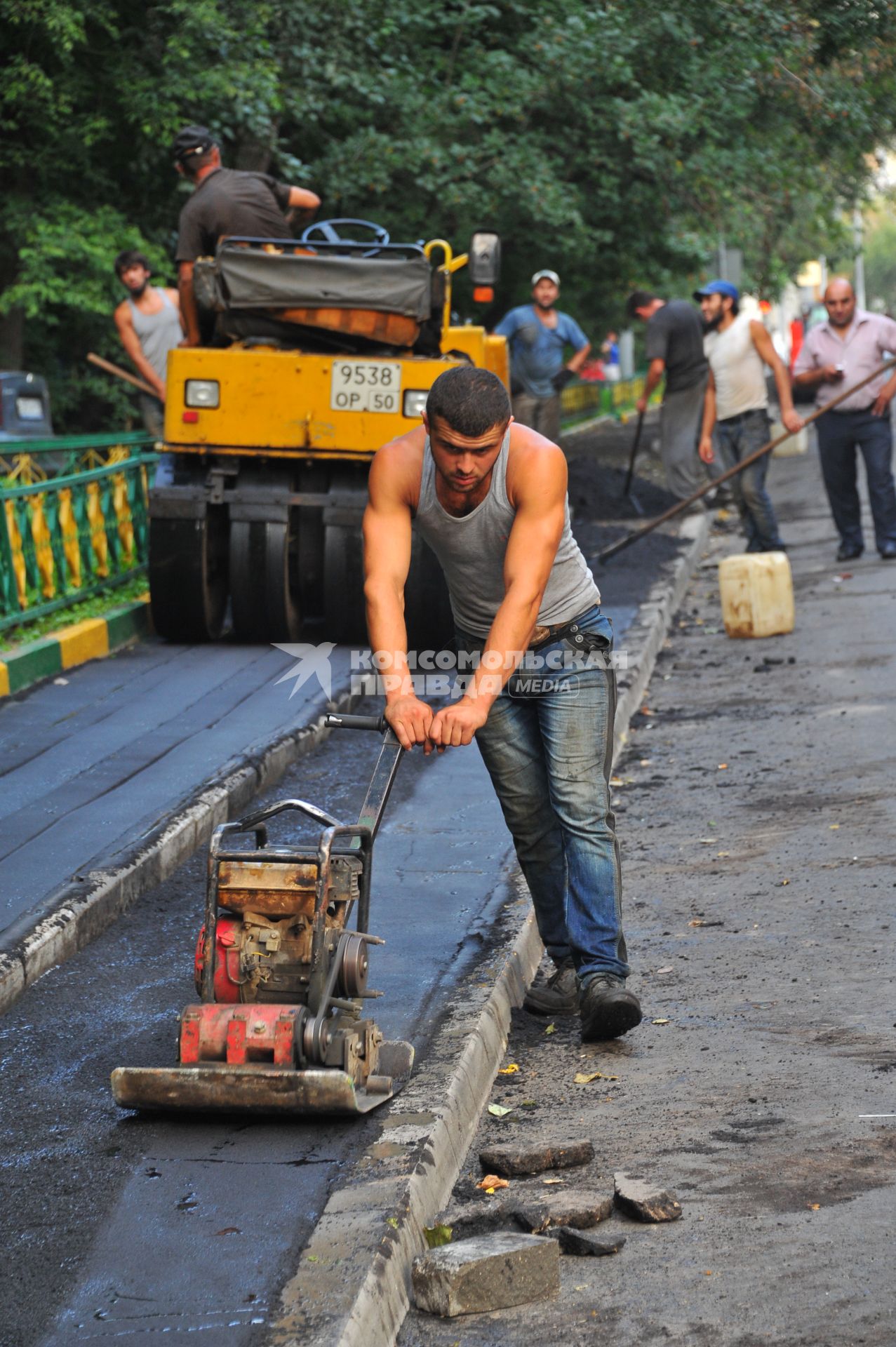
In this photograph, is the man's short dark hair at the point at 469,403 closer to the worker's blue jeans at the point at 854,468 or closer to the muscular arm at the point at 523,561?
the muscular arm at the point at 523,561

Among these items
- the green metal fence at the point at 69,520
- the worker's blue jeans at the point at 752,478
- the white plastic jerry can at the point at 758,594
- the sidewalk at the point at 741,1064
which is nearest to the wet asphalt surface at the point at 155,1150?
the sidewalk at the point at 741,1064

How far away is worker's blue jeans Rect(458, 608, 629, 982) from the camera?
4.48m

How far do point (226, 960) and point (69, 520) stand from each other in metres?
6.62

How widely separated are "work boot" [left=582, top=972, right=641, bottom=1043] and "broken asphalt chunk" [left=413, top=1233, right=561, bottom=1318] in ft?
3.91

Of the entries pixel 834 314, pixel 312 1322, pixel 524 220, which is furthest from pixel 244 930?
pixel 524 220

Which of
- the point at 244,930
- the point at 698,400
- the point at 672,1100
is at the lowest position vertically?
the point at 672,1100

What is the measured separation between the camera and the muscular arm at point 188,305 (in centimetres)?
971

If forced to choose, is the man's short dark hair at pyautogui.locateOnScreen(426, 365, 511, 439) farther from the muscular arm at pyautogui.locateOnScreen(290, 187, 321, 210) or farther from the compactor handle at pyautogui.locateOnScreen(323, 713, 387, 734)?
the muscular arm at pyautogui.locateOnScreen(290, 187, 321, 210)

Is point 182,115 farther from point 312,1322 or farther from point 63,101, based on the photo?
point 312,1322

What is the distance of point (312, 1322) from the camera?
9.52 ft

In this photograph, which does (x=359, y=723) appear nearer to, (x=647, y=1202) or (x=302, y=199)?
(x=647, y=1202)

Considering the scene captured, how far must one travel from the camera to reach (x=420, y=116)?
54.7 feet

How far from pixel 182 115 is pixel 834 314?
657 centimetres

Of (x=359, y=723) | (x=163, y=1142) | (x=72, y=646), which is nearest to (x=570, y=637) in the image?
(x=359, y=723)
